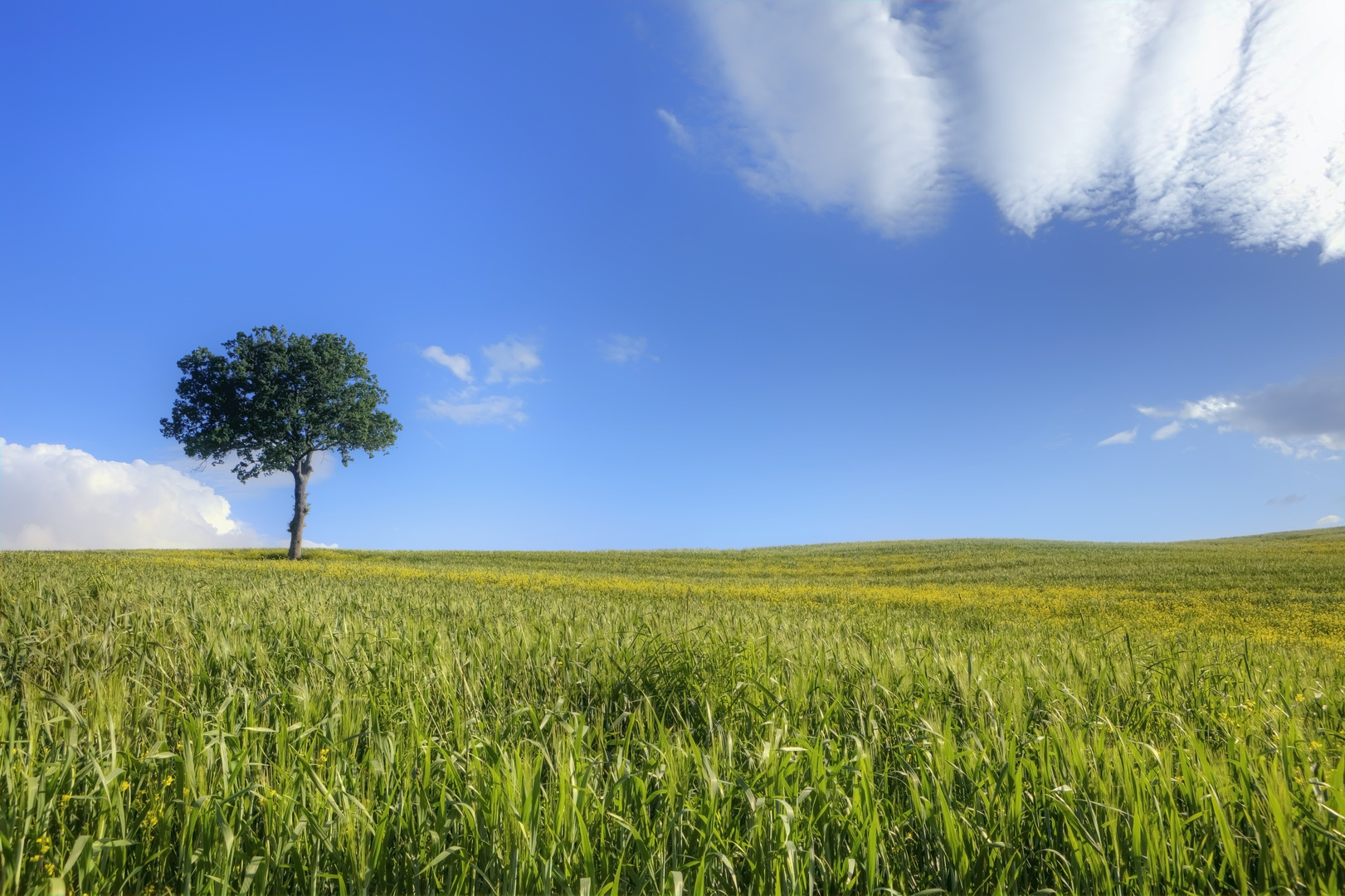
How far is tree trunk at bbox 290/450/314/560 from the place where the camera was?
36344 millimetres

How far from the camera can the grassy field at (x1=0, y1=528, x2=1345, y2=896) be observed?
1.99m

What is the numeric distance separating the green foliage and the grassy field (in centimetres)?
3473

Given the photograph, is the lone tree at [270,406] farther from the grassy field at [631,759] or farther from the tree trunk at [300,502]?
the grassy field at [631,759]

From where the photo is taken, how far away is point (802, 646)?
5113 mm

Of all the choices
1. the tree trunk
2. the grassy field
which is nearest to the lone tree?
the tree trunk

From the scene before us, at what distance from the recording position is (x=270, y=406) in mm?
36438

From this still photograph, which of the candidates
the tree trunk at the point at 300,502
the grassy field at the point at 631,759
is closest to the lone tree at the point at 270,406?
the tree trunk at the point at 300,502

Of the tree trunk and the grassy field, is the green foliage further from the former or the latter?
the grassy field

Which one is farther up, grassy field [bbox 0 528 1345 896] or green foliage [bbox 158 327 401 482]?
green foliage [bbox 158 327 401 482]

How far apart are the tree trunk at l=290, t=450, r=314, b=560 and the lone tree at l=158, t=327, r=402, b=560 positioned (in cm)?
5

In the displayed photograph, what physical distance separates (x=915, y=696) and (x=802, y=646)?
1227mm

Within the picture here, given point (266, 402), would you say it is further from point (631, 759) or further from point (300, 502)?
point (631, 759)

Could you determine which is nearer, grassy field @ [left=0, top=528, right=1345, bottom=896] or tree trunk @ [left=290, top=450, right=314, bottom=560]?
grassy field @ [left=0, top=528, right=1345, bottom=896]

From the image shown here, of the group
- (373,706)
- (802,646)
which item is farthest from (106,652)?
(802,646)
